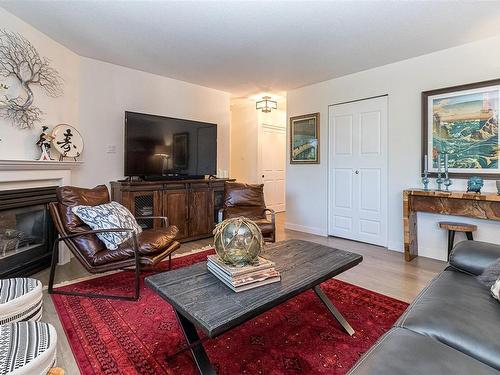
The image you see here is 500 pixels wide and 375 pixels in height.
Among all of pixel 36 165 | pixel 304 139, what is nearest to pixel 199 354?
pixel 36 165

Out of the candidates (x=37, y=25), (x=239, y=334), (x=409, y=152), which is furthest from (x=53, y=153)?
(x=409, y=152)

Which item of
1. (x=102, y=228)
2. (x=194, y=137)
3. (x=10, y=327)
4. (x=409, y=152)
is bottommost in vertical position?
(x=10, y=327)

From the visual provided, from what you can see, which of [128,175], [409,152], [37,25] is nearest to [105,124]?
[128,175]

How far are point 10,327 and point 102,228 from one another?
1.28 m

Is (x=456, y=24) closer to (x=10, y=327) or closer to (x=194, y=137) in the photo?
(x=194, y=137)

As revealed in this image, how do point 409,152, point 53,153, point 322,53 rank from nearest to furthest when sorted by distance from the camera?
point 53,153 → point 322,53 → point 409,152

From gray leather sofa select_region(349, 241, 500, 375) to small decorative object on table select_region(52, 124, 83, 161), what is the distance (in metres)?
3.43

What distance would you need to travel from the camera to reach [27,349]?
107 cm

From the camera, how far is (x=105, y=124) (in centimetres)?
371

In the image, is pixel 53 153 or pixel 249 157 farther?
pixel 249 157

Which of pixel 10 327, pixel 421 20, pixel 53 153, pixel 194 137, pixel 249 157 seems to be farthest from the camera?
pixel 249 157

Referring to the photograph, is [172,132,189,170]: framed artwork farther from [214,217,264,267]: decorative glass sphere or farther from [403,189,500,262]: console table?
[403,189,500,262]: console table

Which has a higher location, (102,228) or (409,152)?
(409,152)

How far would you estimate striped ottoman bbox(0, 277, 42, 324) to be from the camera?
1469 mm
